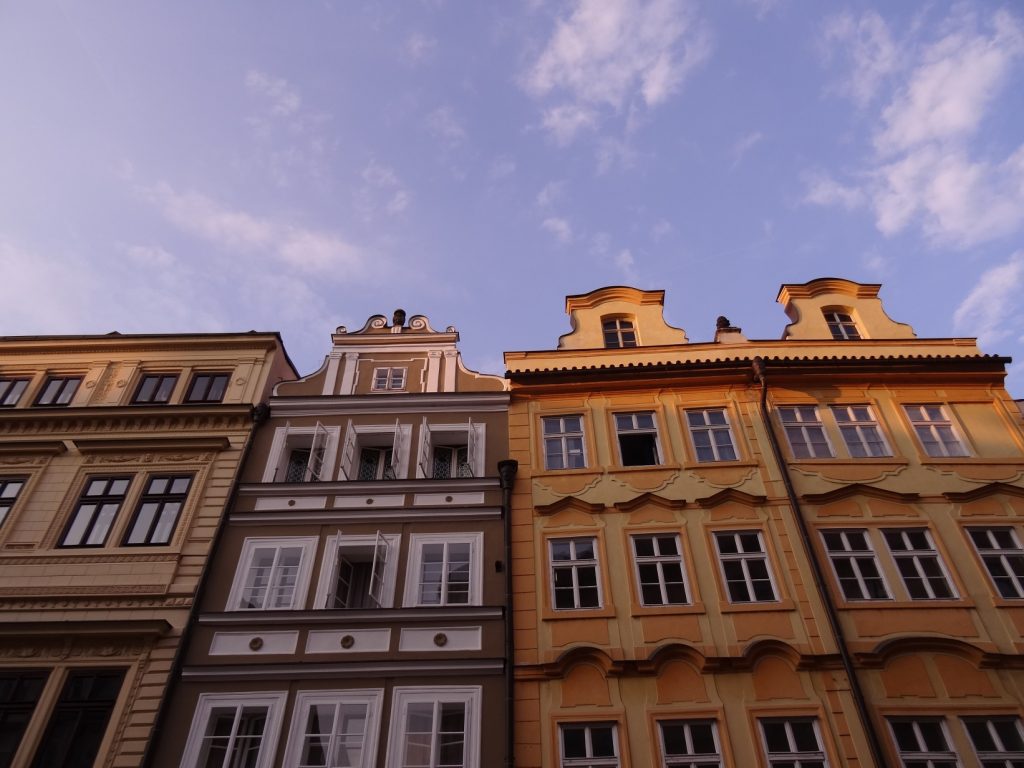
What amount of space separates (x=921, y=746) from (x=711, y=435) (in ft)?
25.0

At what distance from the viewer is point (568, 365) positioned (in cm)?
2019

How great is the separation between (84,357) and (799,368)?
19.6m

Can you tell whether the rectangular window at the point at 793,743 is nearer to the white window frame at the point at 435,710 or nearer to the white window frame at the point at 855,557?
the white window frame at the point at 855,557

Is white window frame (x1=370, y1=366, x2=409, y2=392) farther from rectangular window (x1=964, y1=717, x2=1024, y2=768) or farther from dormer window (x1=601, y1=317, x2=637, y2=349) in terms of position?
rectangular window (x1=964, y1=717, x2=1024, y2=768)

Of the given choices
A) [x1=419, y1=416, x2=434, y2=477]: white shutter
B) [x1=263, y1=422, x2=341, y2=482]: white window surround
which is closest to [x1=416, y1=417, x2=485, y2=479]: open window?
[x1=419, y1=416, x2=434, y2=477]: white shutter

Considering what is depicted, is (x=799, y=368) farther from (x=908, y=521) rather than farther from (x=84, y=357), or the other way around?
(x=84, y=357)

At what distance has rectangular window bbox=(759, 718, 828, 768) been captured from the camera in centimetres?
1298

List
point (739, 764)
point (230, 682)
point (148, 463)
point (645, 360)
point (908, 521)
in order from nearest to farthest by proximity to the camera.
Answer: point (739, 764), point (230, 682), point (908, 521), point (148, 463), point (645, 360)

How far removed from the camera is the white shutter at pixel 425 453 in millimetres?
18094

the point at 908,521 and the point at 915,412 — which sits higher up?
the point at 915,412

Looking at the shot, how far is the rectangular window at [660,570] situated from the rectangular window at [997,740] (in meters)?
5.37

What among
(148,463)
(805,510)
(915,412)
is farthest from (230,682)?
(915,412)

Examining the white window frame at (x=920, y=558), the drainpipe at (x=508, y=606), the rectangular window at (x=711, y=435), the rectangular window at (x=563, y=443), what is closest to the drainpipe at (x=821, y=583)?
the rectangular window at (x=711, y=435)

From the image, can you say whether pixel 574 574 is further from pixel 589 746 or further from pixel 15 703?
pixel 15 703
